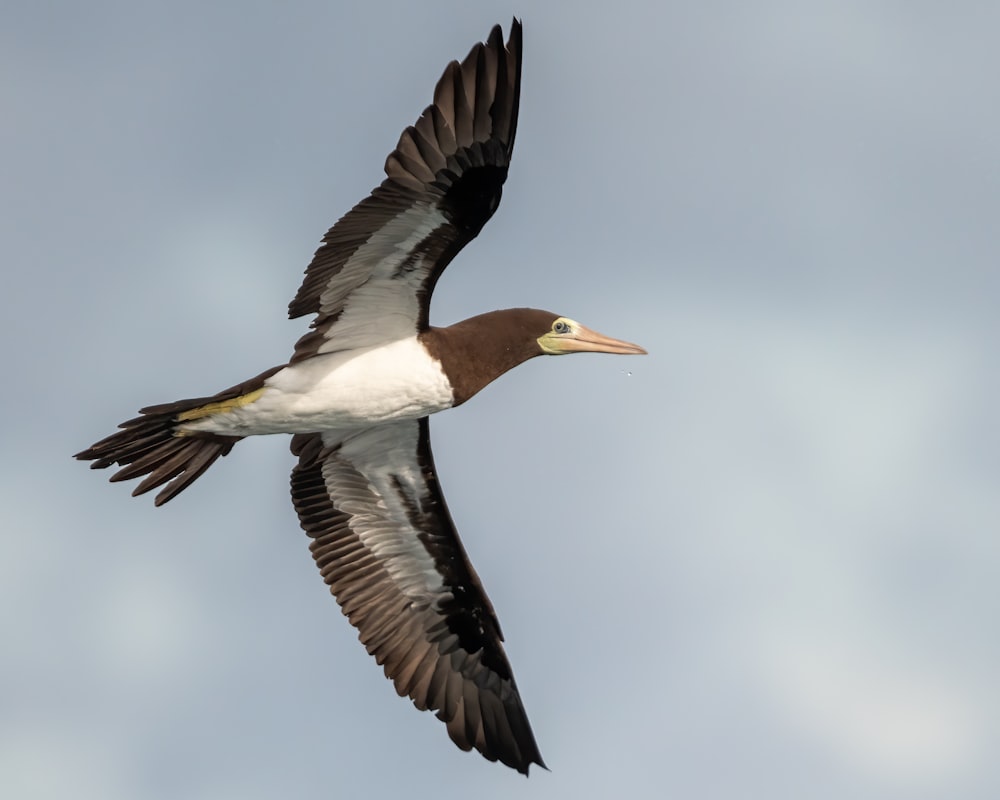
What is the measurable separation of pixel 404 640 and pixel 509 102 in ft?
18.4

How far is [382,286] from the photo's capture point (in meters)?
13.6

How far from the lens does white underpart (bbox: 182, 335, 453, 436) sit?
44.8 ft

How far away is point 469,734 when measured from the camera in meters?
15.1

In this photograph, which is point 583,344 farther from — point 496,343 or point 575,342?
point 496,343

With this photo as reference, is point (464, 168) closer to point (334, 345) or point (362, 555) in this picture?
point (334, 345)

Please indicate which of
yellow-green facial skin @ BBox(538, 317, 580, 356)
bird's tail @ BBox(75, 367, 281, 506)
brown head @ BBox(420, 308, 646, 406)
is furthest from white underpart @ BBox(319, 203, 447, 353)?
yellow-green facial skin @ BBox(538, 317, 580, 356)

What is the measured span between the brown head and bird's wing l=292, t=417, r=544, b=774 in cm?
146

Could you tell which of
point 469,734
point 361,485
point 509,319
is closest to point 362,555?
point 361,485

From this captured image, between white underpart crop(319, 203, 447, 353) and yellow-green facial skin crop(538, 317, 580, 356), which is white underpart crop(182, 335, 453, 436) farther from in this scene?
yellow-green facial skin crop(538, 317, 580, 356)

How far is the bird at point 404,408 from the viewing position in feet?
41.7

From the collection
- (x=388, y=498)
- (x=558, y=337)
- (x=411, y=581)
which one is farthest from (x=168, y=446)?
(x=558, y=337)

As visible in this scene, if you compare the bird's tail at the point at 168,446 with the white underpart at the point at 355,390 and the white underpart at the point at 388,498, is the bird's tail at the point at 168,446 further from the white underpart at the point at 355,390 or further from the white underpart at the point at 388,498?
the white underpart at the point at 388,498

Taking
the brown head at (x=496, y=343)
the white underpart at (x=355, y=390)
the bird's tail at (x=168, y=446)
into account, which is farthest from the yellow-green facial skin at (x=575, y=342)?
the bird's tail at (x=168, y=446)

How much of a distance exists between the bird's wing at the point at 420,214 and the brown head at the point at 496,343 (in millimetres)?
316
